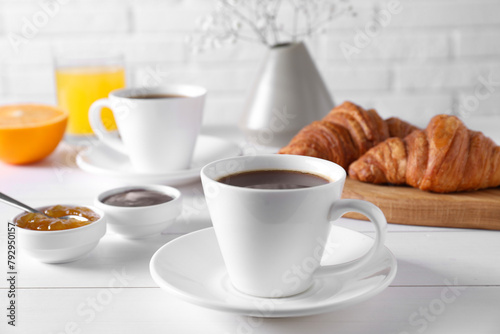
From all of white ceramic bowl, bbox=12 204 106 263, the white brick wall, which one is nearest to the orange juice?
the white brick wall

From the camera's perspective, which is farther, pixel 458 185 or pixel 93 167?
pixel 93 167

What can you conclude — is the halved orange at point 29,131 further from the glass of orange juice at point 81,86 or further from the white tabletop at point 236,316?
the white tabletop at point 236,316

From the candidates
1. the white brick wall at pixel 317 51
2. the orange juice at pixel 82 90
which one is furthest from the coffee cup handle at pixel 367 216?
the white brick wall at pixel 317 51

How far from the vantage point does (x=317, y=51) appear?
216cm

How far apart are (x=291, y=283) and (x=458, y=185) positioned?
1.60ft

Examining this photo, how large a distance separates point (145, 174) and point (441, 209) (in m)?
0.57

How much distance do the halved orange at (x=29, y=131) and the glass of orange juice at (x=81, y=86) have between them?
10 cm

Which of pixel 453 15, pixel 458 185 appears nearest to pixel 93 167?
pixel 458 185

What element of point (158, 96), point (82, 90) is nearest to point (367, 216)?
point (158, 96)

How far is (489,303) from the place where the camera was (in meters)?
0.82

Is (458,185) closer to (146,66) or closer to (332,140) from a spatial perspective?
(332,140)

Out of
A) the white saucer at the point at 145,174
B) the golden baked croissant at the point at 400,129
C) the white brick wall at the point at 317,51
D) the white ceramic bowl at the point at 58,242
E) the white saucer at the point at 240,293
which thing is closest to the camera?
the white saucer at the point at 240,293

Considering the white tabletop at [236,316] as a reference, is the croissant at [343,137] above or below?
above

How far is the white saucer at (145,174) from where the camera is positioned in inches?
49.9
